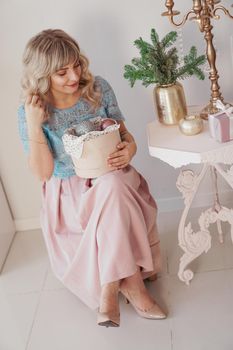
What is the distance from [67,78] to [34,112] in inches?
6.0

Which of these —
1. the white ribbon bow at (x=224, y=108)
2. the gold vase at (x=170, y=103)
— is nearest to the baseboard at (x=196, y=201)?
the gold vase at (x=170, y=103)

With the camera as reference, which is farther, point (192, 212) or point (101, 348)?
point (192, 212)

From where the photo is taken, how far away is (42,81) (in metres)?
1.56

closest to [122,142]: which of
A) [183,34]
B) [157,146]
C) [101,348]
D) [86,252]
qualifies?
[157,146]

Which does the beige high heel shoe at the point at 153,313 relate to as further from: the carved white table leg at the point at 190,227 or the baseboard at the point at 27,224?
the baseboard at the point at 27,224

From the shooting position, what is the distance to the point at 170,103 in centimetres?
165

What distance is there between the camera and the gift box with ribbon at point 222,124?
1484 mm

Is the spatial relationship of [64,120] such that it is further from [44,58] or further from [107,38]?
[107,38]

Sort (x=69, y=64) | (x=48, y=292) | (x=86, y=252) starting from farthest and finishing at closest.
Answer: (x=48, y=292)
(x=86, y=252)
(x=69, y=64)

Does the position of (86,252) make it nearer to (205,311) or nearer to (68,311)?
(68,311)

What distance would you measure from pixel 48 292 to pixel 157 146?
2.41 ft

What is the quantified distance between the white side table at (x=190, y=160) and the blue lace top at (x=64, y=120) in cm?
17

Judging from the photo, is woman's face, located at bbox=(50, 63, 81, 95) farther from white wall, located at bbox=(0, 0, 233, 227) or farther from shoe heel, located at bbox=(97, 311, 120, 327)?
shoe heel, located at bbox=(97, 311, 120, 327)

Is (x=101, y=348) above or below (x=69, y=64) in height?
below
